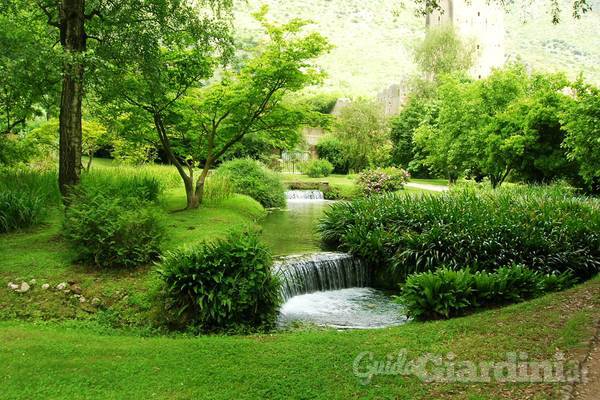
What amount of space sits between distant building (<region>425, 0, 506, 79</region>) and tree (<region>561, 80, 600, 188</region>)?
20593 mm

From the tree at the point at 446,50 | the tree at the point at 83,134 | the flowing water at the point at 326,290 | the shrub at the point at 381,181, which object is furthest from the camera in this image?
the tree at the point at 446,50

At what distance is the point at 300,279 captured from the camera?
27.0 ft

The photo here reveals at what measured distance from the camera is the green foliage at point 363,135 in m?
27.3

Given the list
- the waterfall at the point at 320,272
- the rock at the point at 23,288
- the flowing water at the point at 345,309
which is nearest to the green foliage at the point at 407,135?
the waterfall at the point at 320,272

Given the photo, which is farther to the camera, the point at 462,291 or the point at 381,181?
the point at 381,181

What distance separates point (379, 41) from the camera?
194ft

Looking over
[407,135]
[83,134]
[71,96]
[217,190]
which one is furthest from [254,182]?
[407,135]

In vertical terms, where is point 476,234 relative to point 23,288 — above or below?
above

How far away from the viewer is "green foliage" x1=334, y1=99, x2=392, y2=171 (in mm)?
27297

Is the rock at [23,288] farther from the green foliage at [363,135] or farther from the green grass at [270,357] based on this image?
the green foliage at [363,135]

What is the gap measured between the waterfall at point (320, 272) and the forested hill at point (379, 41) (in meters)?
35.1

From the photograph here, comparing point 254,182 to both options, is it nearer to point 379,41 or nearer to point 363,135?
point 363,135

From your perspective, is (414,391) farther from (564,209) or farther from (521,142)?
(521,142)

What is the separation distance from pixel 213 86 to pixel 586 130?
354 inches
